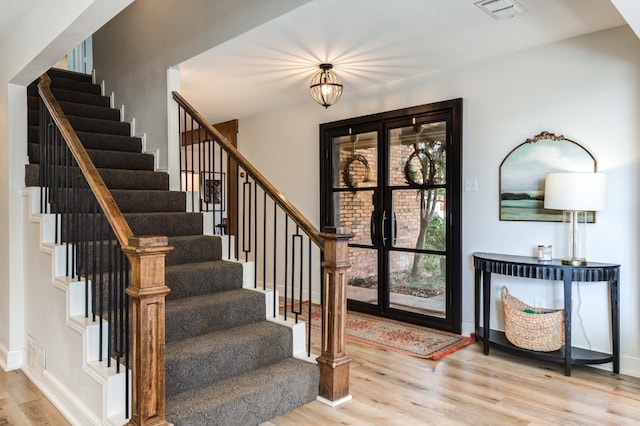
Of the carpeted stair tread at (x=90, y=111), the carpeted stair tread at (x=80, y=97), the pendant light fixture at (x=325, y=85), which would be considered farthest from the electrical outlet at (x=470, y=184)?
the carpeted stair tread at (x=80, y=97)

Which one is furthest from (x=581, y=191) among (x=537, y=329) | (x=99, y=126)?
(x=99, y=126)

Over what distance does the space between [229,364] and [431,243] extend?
249cm

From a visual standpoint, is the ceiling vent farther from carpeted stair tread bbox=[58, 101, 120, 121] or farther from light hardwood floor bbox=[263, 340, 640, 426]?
carpeted stair tread bbox=[58, 101, 120, 121]

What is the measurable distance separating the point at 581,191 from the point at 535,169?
58 centimetres

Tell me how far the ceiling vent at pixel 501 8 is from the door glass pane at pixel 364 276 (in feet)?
8.73

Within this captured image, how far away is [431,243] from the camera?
14.8 feet

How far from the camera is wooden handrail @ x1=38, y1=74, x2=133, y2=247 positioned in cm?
218

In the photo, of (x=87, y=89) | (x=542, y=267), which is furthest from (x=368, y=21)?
(x=87, y=89)

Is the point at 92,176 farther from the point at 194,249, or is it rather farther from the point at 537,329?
the point at 537,329

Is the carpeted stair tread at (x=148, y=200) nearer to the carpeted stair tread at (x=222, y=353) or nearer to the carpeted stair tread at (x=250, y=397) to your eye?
A: the carpeted stair tread at (x=222, y=353)

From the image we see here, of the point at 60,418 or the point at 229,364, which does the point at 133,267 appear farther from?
the point at 60,418

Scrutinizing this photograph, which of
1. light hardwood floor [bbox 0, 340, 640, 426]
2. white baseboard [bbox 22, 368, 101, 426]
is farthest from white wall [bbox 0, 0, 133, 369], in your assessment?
white baseboard [bbox 22, 368, 101, 426]

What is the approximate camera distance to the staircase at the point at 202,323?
2.50 metres

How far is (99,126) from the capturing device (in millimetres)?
4785
